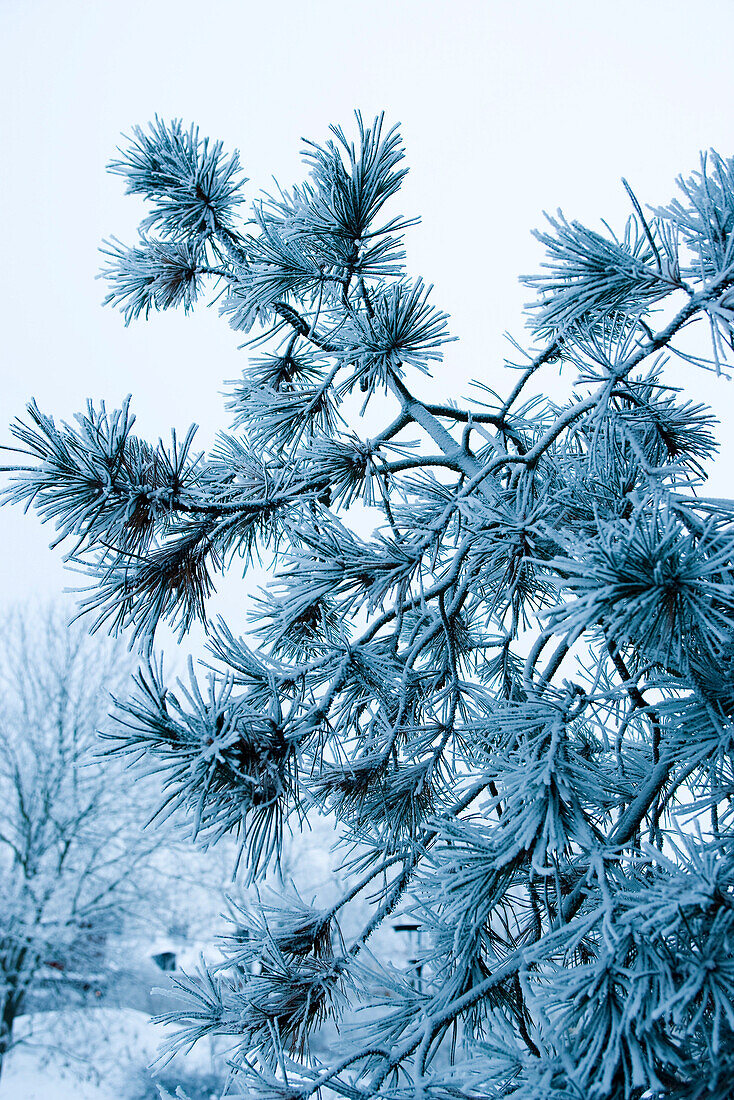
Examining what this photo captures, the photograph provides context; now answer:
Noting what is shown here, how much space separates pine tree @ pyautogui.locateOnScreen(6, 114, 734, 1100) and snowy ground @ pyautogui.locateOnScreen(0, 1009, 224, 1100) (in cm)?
628

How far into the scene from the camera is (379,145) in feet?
3.36

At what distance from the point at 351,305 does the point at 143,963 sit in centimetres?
807

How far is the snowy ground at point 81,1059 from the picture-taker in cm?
585

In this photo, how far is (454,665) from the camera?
1163 millimetres

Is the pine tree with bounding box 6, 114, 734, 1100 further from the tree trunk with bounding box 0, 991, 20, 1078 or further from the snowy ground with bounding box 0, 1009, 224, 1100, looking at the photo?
the snowy ground with bounding box 0, 1009, 224, 1100

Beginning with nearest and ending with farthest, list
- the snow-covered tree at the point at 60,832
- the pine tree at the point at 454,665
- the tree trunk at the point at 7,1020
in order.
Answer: the pine tree at the point at 454,665, the tree trunk at the point at 7,1020, the snow-covered tree at the point at 60,832

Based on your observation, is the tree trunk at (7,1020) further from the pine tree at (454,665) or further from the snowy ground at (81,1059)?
the pine tree at (454,665)

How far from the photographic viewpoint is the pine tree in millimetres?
614

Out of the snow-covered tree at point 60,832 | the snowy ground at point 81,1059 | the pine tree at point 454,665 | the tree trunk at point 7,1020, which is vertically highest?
the pine tree at point 454,665

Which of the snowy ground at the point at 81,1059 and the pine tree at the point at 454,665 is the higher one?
the pine tree at the point at 454,665

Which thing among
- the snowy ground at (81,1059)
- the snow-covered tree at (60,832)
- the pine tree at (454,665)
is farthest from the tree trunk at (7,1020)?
the pine tree at (454,665)

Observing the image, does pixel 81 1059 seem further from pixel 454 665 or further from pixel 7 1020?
pixel 454 665

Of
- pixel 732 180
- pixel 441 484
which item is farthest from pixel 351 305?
pixel 732 180

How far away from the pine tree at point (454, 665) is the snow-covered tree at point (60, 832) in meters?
5.34
